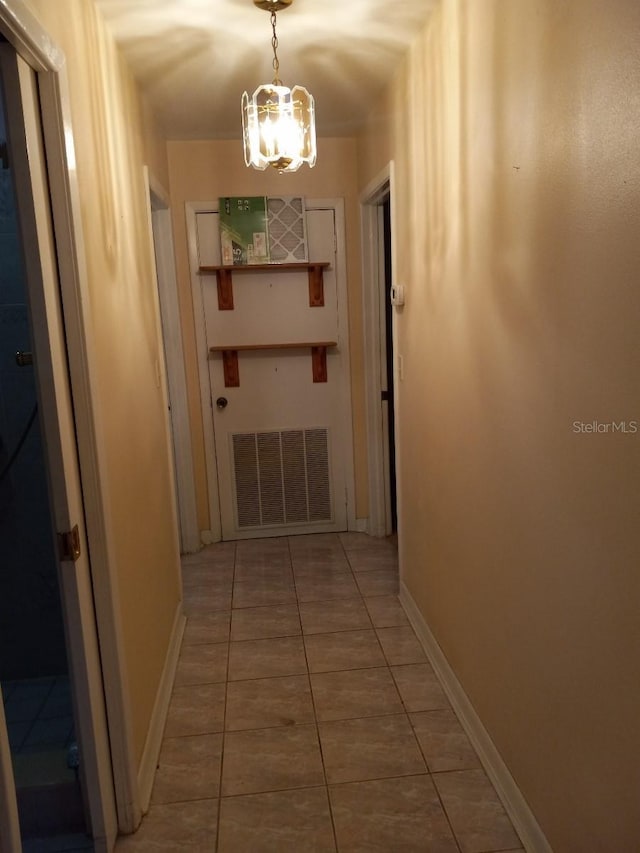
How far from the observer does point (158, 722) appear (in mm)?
2223

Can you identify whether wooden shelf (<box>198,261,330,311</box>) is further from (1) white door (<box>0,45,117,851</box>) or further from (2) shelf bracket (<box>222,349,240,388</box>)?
(1) white door (<box>0,45,117,851</box>)

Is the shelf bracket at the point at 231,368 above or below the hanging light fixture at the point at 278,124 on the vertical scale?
below

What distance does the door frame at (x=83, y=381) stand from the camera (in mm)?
1435

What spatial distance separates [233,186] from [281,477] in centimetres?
177

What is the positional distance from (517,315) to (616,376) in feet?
1.56

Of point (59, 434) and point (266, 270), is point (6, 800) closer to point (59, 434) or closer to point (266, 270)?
point (59, 434)

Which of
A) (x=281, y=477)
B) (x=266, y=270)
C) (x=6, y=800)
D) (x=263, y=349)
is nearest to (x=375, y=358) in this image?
(x=263, y=349)

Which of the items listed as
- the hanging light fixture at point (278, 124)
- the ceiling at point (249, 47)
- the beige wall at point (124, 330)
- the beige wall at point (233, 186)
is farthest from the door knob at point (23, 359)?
the beige wall at point (233, 186)

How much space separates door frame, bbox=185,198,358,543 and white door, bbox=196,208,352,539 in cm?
2

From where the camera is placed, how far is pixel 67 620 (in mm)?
1608
